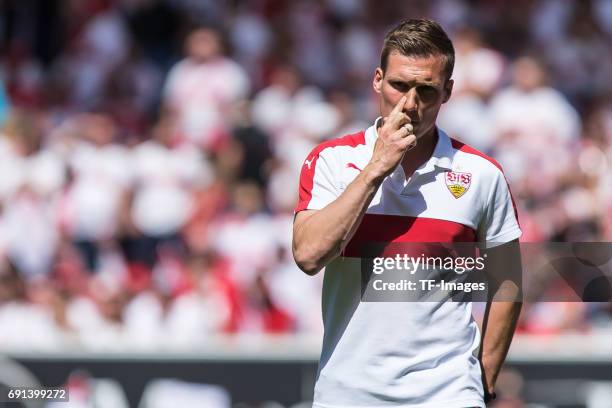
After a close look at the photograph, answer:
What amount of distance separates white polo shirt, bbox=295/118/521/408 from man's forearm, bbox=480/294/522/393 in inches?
3.3

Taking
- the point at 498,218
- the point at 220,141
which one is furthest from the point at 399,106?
the point at 220,141

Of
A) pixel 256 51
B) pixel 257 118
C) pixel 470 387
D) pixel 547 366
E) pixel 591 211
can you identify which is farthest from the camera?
pixel 256 51

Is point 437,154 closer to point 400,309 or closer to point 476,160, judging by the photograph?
point 476,160

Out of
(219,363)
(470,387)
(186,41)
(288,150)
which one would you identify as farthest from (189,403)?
(186,41)

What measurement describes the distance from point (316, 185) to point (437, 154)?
444 millimetres

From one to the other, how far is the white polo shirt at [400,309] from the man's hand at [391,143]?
26 cm

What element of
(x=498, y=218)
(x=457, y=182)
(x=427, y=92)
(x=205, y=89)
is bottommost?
(x=498, y=218)

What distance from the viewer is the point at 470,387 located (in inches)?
153

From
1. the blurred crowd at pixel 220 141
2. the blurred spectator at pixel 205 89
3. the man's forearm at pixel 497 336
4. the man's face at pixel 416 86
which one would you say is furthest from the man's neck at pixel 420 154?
the blurred spectator at pixel 205 89

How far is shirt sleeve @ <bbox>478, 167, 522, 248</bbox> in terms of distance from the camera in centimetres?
401

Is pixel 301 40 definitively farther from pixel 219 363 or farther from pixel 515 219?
pixel 515 219

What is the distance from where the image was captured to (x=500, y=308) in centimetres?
405

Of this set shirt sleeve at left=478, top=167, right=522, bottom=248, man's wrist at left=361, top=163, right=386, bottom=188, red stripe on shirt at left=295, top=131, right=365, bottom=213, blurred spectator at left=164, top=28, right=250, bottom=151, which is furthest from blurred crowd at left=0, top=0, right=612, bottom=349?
man's wrist at left=361, top=163, right=386, bottom=188

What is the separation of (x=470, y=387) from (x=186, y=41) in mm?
9341
